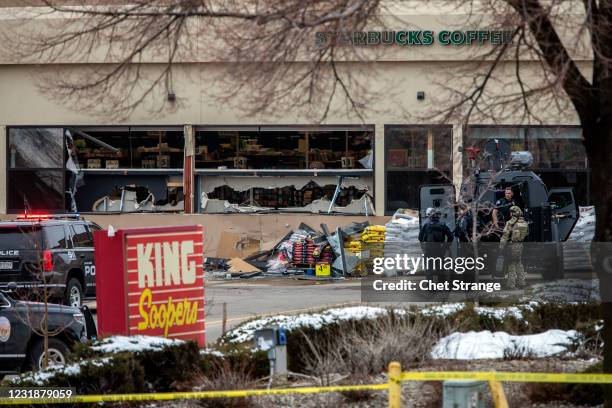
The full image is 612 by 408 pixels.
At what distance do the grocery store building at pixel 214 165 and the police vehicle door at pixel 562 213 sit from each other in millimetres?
3262

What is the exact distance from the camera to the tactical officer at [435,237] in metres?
19.2

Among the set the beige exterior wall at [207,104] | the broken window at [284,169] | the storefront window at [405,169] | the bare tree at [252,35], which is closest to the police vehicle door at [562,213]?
the beige exterior wall at [207,104]

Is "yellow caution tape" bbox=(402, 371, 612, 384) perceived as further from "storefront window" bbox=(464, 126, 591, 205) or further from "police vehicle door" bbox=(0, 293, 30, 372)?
"storefront window" bbox=(464, 126, 591, 205)

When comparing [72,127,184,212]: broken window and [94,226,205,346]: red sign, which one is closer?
[94,226,205,346]: red sign

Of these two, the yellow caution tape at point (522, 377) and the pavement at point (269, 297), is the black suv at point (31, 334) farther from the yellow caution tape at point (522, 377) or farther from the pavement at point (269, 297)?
the yellow caution tape at point (522, 377)

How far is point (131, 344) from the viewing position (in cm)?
970

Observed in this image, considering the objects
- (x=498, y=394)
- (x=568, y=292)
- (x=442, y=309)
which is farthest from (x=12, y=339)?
(x=568, y=292)

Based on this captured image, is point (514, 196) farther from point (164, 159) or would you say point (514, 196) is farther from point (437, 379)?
point (437, 379)

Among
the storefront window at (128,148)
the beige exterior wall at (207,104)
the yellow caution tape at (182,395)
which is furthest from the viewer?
the storefront window at (128,148)

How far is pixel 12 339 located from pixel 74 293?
719 centimetres

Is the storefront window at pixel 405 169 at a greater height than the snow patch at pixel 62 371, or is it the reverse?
the storefront window at pixel 405 169

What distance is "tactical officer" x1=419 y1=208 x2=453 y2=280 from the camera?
19.2 m

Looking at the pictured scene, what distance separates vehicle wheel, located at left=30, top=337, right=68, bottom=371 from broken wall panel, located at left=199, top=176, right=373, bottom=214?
1826 centimetres

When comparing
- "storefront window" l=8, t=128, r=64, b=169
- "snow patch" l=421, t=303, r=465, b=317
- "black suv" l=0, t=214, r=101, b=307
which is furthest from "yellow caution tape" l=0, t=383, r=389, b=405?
"storefront window" l=8, t=128, r=64, b=169
